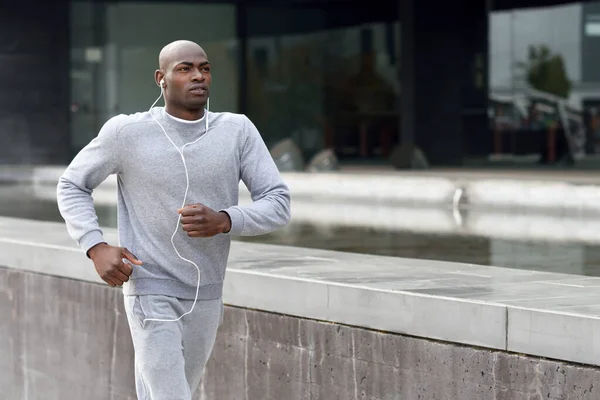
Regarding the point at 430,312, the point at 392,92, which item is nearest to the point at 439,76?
the point at 392,92

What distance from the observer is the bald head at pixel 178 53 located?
446 centimetres

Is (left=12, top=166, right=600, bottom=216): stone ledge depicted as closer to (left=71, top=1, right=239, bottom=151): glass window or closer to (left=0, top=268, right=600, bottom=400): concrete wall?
(left=0, top=268, right=600, bottom=400): concrete wall

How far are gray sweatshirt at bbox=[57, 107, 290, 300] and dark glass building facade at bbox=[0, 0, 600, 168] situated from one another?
85.0 ft

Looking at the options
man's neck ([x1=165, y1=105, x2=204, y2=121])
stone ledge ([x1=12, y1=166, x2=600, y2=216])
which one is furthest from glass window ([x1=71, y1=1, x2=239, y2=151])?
man's neck ([x1=165, y1=105, x2=204, y2=121])

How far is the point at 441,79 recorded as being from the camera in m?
33.0

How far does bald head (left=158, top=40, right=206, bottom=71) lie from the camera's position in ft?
14.6

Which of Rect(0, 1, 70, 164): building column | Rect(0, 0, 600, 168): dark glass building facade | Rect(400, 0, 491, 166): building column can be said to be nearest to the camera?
Rect(0, 0, 600, 168): dark glass building facade

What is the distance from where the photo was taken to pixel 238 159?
15.3 feet

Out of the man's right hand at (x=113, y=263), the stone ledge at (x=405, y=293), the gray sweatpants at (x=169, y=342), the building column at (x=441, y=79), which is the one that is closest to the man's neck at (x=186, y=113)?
the man's right hand at (x=113, y=263)

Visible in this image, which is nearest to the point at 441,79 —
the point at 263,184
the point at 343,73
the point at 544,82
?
the point at 544,82

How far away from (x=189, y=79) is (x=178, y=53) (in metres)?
0.10

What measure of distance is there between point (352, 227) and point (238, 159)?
9.90m

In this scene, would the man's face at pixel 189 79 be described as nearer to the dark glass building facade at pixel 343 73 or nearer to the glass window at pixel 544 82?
the dark glass building facade at pixel 343 73

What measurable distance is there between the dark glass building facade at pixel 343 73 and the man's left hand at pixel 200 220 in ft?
86.2
